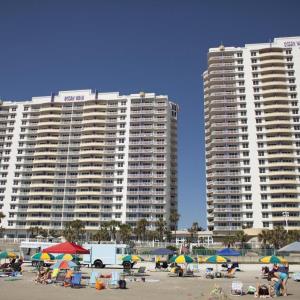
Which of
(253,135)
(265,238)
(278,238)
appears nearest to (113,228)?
(265,238)

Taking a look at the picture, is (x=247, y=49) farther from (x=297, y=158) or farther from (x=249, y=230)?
(x=249, y=230)

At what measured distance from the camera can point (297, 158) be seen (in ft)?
336

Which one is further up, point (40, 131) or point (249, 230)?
point (40, 131)

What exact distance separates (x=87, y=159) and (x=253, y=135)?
4785cm

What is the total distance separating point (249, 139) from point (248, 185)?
12.8 metres

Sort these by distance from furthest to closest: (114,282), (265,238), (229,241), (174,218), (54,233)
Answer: (54,233) < (174,218) < (229,241) < (265,238) < (114,282)

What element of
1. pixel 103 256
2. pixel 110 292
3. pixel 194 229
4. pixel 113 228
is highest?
pixel 194 229

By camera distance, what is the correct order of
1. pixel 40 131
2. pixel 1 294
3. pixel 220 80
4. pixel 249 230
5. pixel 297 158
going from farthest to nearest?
pixel 40 131
pixel 220 80
pixel 297 158
pixel 249 230
pixel 1 294

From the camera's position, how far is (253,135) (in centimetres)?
10638

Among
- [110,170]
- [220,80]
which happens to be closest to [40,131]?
[110,170]

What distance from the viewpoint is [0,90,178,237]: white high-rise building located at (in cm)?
10919

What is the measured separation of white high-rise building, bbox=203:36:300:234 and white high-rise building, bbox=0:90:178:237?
14541 mm

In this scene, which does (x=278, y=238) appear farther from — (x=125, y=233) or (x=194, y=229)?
(x=125, y=233)

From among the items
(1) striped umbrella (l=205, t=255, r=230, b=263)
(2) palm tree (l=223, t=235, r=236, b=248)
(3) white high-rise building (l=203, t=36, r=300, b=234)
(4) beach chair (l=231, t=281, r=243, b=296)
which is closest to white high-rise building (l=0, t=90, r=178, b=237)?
(3) white high-rise building (l=203, t=36, r=300, b=234)
